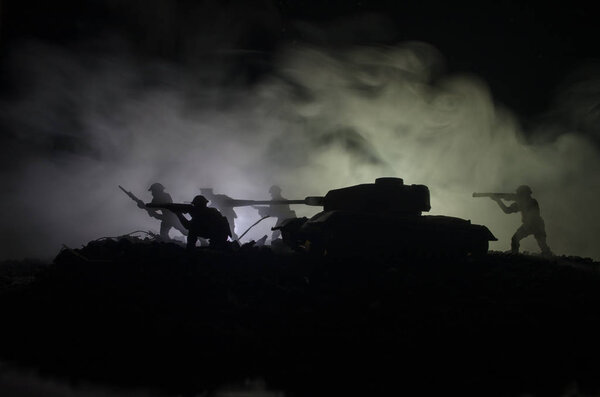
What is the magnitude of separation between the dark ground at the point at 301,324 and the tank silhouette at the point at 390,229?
59 centimetres

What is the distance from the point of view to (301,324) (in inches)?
250

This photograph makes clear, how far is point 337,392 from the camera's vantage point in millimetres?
4332

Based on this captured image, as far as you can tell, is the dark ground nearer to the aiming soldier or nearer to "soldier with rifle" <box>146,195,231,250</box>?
"soldier with rifle" <box>146,195,231,250</box>

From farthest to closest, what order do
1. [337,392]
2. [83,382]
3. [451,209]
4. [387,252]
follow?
[451,209]
[387,252]
[83,382]
[337,392]

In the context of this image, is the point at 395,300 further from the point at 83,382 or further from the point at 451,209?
the point at 451,209

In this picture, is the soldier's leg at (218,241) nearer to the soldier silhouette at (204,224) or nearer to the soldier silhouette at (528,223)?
the soldier silhouette at (204,224)

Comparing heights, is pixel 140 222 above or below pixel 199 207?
above

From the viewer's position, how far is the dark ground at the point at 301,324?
4973 mm

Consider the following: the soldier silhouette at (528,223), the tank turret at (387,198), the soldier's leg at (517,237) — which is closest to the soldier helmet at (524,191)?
the soldier silhouette at (528,223)

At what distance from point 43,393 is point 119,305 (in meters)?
2.33

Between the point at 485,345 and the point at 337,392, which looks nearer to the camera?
the point at 337,392

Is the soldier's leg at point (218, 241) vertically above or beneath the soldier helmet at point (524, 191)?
beneath

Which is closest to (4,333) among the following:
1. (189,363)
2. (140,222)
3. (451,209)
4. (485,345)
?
(189,363)

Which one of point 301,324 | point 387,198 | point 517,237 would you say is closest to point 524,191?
point 517,237
